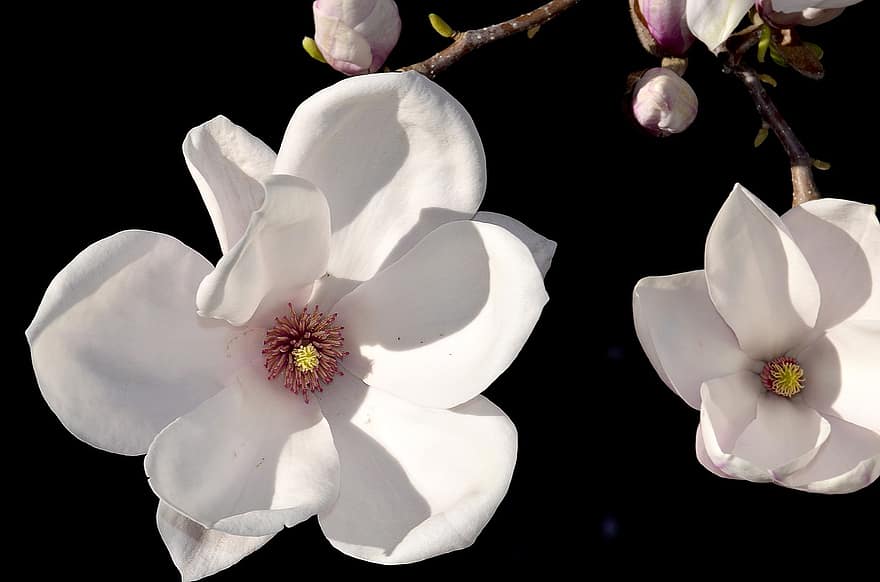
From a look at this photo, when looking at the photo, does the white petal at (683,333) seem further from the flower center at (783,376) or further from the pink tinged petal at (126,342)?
the pink tinged petal at (126,342)

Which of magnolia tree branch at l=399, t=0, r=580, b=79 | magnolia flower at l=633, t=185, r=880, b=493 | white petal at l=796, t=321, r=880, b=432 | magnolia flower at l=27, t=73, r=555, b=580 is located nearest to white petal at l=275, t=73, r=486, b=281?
magnolia flower at l=27, t=73, r=555, b=580

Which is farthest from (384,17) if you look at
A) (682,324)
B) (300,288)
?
(682,324)

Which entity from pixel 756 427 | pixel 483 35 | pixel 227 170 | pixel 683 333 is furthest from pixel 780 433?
pixel 227 170

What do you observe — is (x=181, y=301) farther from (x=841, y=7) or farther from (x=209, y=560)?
(x=841, y=7)

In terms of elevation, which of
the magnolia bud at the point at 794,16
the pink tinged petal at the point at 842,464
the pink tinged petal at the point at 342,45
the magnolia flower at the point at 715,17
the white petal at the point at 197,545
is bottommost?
the pink tinged petal at the point at 842,464

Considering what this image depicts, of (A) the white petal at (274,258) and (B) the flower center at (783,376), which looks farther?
(B) the flower center at (783,376)

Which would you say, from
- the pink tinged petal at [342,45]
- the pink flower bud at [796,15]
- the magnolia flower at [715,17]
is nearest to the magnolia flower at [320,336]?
the pink tinged petal at [342,45]

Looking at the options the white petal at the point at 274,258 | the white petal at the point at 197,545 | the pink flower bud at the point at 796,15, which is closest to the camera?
the white petal at the point at 274,258
